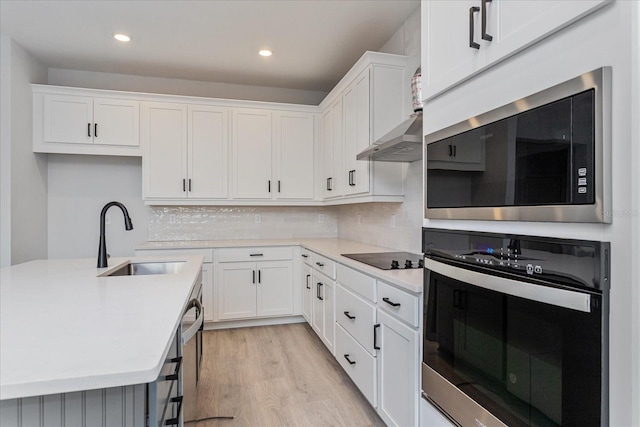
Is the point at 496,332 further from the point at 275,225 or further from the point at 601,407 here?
the point at 275,225

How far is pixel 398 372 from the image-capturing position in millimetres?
1695

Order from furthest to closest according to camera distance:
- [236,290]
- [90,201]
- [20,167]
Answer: [90,201] → [236,290] → [20,167]

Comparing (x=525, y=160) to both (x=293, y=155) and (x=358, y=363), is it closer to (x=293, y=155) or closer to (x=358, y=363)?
(x=358, y=363)

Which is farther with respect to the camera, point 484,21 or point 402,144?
point 402,144

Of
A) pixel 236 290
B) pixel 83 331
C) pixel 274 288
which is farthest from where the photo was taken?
Result: pixel 274 288

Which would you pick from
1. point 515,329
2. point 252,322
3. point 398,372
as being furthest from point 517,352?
point 252,322

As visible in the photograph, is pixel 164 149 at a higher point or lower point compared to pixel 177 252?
higher

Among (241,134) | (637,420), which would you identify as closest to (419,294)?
(637,420)

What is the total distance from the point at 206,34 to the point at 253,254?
2.08 m

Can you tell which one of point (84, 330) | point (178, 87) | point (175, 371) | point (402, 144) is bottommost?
point (175, 371)

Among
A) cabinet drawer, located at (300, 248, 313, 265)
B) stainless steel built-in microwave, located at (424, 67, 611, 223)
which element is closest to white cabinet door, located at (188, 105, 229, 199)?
cabinet drawer, located at (300, 248, 313, 265)

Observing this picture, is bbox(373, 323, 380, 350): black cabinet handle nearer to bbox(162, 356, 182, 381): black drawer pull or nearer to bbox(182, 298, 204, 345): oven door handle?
bbox(182, 298, 204, 345): oven door handle

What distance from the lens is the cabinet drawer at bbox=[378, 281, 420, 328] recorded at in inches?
60.4

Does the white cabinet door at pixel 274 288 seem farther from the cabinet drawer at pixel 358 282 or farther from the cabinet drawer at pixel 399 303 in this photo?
the cabinet drawer at pixel 399 303
